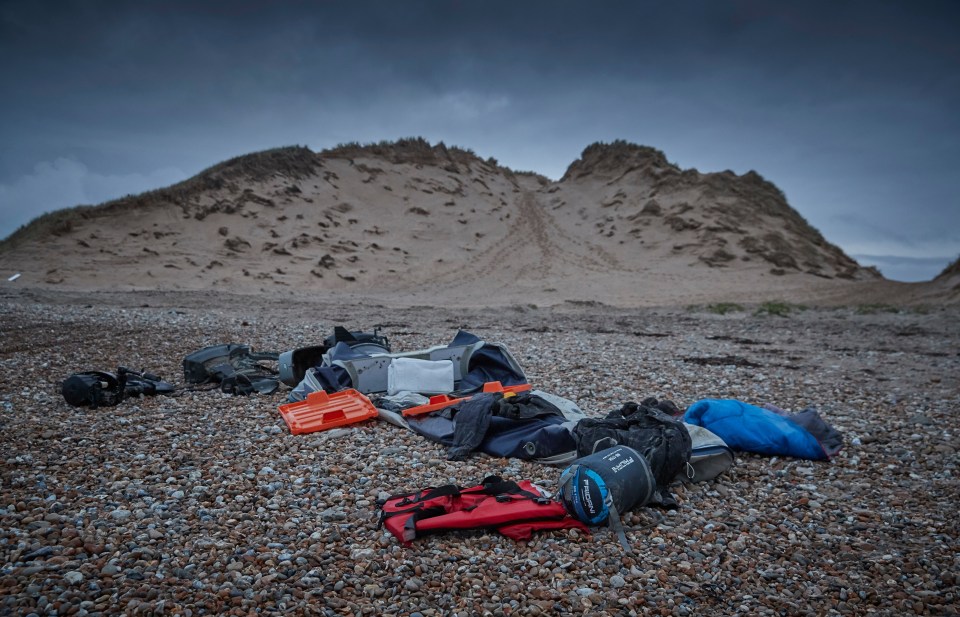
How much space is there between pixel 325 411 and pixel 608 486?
11.1 ft

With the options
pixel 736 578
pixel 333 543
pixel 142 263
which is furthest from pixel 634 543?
pixel 142 263

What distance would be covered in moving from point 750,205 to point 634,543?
1421 inches

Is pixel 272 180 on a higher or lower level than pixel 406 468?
higher

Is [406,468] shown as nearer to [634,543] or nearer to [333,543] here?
[333,543]

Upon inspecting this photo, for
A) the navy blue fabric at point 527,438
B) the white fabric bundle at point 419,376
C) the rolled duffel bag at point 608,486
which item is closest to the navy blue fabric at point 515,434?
the navy blue fabric at point 527,438

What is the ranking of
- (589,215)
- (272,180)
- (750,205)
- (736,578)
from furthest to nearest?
(589,215)
(750,205)
(272,180)
(736,578)

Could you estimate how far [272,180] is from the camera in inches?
1292

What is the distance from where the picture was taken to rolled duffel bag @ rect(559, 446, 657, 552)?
13.3 ft

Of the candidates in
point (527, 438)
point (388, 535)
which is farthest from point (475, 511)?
point (527, 438)

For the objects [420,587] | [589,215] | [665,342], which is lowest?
[420,587]

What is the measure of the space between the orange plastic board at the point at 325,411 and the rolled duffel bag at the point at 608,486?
2.78 metres

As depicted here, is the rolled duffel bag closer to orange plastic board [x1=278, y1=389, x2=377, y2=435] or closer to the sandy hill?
orange plastic board [x1=278, y1=389, x2=377, y2=435]

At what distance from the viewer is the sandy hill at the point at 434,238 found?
24.8 m

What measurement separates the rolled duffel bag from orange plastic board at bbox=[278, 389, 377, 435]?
9.10 ft
